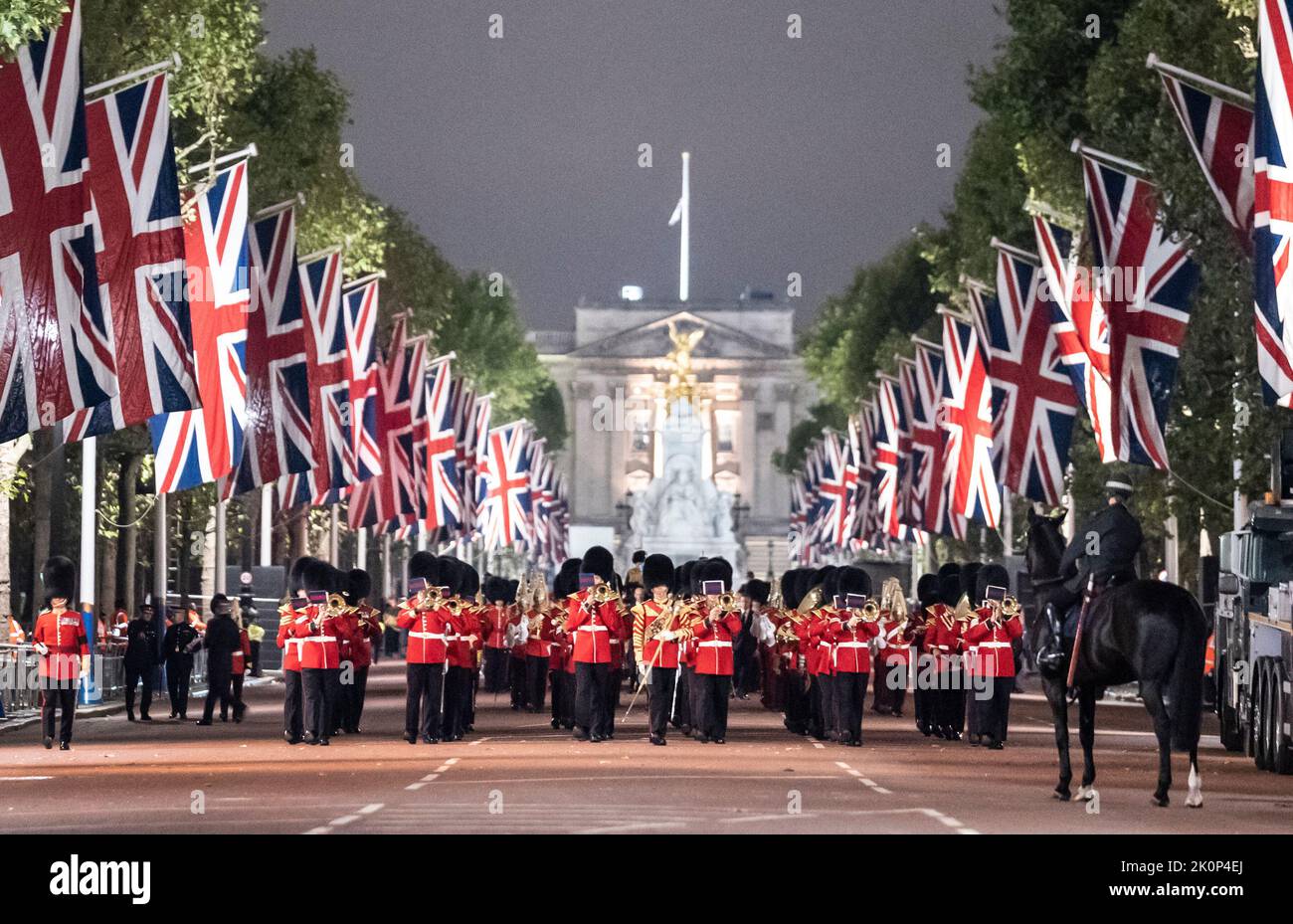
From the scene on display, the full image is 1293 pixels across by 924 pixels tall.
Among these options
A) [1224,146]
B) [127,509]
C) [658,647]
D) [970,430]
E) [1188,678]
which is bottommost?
[1188,678]

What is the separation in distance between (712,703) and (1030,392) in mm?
12787

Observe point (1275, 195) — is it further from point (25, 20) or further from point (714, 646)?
point (25, 20)

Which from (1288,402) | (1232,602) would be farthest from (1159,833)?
(1232,602)

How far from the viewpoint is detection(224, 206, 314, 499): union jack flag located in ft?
129

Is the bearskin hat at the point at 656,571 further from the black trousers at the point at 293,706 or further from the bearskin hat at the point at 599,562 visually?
the black trousers at the point at 293,706

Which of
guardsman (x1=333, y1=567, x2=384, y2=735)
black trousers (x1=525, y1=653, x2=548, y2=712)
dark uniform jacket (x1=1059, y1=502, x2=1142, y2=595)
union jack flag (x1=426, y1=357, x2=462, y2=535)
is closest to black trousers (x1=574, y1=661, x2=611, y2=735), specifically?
guardsman (x1=333, y1=567, x2=384, y2=735)

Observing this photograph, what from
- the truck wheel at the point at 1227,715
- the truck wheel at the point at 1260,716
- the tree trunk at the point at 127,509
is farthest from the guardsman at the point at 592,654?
the tree trunk at the point at 127,509

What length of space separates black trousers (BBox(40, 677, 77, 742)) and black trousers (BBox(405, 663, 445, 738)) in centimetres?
385

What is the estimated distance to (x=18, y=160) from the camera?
27.3 meters

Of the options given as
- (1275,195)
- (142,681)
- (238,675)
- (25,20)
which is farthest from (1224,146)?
(142,681)

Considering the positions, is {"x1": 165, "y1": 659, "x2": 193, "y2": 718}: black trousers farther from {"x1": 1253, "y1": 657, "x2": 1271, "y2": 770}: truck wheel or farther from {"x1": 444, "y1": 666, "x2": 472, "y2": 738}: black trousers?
{"x1": 1253, "y1": 657, "x2": 1271, "y2": 770}: truck wheel

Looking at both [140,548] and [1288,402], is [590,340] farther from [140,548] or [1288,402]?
[1288,402]

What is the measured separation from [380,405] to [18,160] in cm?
2576

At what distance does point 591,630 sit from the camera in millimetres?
32906
